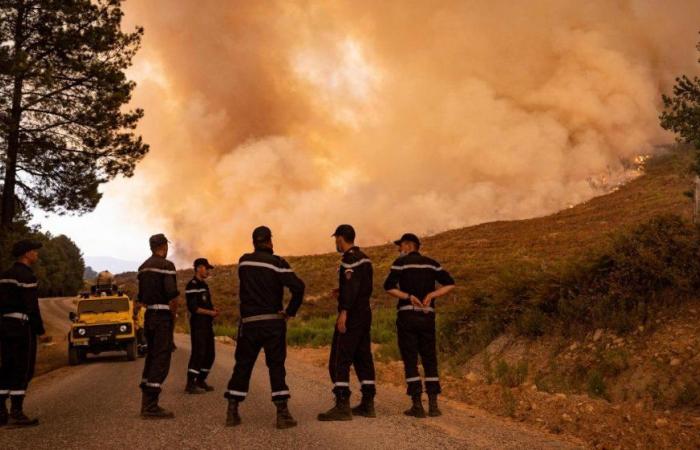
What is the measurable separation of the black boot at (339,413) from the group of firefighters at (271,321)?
11 millimetres

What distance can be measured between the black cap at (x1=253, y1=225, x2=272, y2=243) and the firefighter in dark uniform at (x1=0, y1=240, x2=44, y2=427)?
2.97 meters

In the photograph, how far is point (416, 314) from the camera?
755 centimetres

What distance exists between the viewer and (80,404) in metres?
8.67

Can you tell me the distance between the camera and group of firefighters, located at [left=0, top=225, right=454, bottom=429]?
6.74m

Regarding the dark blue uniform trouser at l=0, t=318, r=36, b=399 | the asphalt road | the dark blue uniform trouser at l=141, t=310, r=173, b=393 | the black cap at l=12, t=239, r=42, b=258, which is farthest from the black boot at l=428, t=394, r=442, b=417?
the black cap at l=12, t=239, r=42, b=258

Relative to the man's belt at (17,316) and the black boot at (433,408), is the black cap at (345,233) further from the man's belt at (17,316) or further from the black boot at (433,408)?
the man's belt at (17,316)

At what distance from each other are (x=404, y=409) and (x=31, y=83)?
15239 mm

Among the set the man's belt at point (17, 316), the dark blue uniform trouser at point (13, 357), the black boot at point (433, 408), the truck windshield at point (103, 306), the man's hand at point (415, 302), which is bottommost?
the black boot at point (433, 408)

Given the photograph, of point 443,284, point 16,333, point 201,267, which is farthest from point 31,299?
point 443,284

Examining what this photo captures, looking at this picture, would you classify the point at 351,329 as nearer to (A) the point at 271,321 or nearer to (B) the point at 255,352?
(A) the point at 271,321

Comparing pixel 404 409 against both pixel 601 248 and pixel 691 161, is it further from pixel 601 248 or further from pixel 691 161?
pixel 691 161

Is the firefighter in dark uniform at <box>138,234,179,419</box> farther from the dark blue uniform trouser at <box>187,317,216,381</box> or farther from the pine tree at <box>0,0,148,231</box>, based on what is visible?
the pine tree at <box>0,0,148,231</box>

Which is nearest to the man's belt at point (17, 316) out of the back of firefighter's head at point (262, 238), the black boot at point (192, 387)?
the black boot at point (192, 387)

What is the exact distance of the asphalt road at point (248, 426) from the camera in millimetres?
5898
